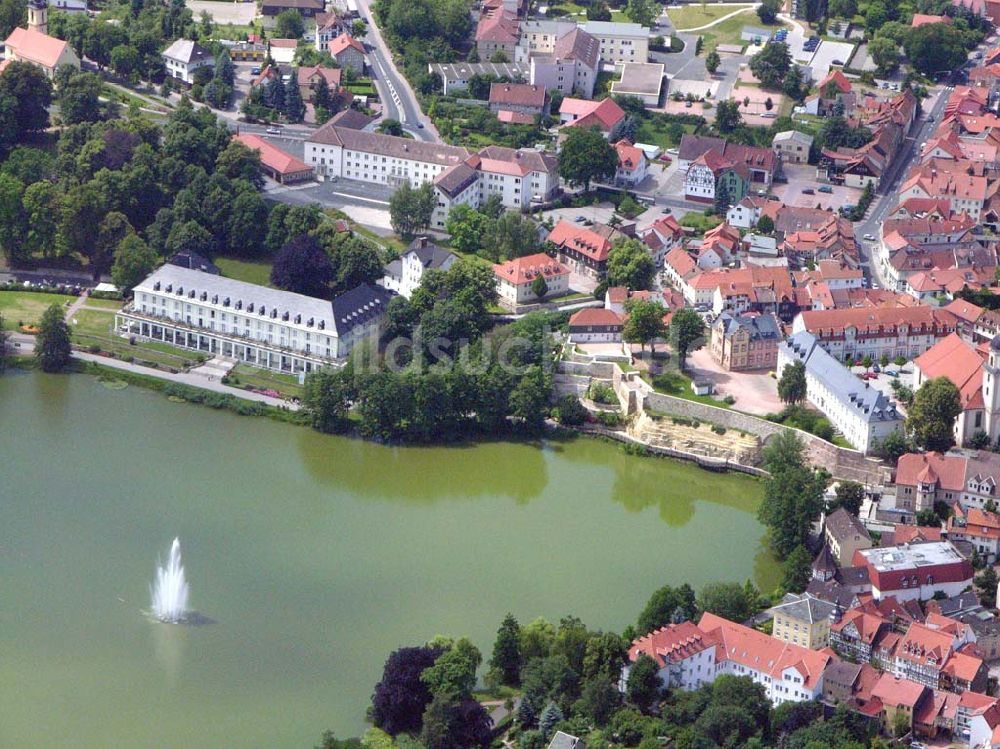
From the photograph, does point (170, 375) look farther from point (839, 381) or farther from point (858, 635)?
point (858, 635)

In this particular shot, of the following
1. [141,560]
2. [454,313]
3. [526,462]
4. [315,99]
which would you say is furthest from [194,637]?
[315,99]

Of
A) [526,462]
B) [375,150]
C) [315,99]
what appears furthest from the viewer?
[315,99]

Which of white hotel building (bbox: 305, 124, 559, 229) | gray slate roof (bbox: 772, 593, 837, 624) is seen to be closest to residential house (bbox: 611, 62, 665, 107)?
white hotel building (bbox: 305, 124, 559, 229)

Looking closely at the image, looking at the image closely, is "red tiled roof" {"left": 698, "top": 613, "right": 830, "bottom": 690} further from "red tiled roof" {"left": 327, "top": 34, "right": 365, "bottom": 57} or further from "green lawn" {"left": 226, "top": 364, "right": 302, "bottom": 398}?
"red tiled roof" {"left": 327, "top": 34, "right": 365, "bottom": 57}

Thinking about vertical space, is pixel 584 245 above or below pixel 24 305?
above

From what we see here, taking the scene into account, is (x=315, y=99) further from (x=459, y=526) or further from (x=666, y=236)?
(x=459, y=526)

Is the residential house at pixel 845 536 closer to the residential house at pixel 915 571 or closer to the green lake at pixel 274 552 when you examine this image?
the residential house at pixel 915 571

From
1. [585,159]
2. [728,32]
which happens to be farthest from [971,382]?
[728,32]
